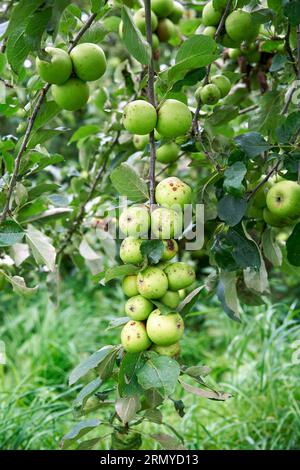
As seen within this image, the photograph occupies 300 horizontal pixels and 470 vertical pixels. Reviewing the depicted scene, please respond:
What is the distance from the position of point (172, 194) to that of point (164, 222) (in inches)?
2.2

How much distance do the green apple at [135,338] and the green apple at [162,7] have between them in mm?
771

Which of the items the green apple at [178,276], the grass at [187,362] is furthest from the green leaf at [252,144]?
the grass at [187,362]

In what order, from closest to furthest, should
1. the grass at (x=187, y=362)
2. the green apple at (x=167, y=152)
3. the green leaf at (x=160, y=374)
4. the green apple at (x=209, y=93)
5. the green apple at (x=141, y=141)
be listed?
1. the green leaf at (x=160, y=374)
2. the green apple at (x=209, y=93)
3. the green apple at (x=167, y=152)
4. the green apple at (x=141, y=141)
5. the grass at (x=187, y=362)

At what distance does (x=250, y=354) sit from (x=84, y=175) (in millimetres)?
1223

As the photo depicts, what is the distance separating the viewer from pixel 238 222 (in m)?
0.94

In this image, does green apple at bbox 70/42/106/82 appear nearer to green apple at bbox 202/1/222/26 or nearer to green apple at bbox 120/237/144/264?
green apple at bbox 120/237/144/264

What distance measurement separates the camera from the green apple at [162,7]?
1.28 m

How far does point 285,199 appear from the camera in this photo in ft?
3.17

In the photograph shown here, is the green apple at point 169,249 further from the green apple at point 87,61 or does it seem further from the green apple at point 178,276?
the green apple at point 87,61

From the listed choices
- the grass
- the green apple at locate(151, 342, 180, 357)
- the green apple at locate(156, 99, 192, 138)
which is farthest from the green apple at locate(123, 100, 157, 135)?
the grass
